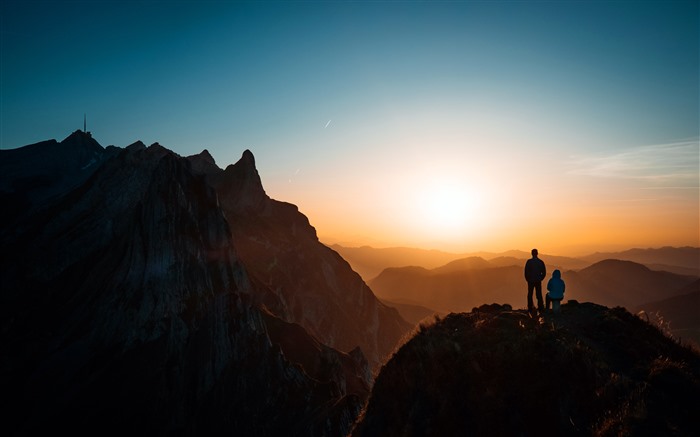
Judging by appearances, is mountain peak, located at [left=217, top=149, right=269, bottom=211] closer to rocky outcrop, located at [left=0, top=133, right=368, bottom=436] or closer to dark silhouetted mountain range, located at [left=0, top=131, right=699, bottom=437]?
dark silhouetted mountain range, located at [left=0, top=131, right=699, bottom=437]

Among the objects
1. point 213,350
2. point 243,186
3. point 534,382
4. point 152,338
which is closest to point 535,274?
point 534,382

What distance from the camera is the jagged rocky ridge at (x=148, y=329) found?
47.6 meters

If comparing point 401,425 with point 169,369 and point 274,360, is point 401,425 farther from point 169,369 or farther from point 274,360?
point 169,369

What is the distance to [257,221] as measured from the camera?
126m

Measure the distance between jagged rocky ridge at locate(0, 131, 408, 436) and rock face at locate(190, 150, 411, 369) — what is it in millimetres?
24823

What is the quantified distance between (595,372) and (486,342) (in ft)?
10.8

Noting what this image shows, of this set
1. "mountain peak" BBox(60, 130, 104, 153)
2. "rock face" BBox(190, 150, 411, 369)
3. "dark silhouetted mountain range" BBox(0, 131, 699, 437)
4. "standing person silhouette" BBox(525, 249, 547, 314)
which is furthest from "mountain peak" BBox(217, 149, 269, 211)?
"standing person silhouette" BBox(525, 249, 547, 314)

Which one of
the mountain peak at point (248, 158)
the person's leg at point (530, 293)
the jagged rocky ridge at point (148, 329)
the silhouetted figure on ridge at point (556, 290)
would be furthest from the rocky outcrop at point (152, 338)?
the mountain peak at point (248, 158)

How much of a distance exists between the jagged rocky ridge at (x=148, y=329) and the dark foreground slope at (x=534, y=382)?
27287mm

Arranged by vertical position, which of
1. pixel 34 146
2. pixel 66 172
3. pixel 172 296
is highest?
pixel 34 146

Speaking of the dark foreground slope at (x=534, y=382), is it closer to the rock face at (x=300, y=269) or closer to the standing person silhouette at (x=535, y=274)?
the standing person silhouette at (x=535, y=274)

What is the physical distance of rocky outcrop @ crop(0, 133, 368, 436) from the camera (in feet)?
155

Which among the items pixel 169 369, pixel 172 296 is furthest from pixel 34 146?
pixel 169 369

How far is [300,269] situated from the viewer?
424 feet
